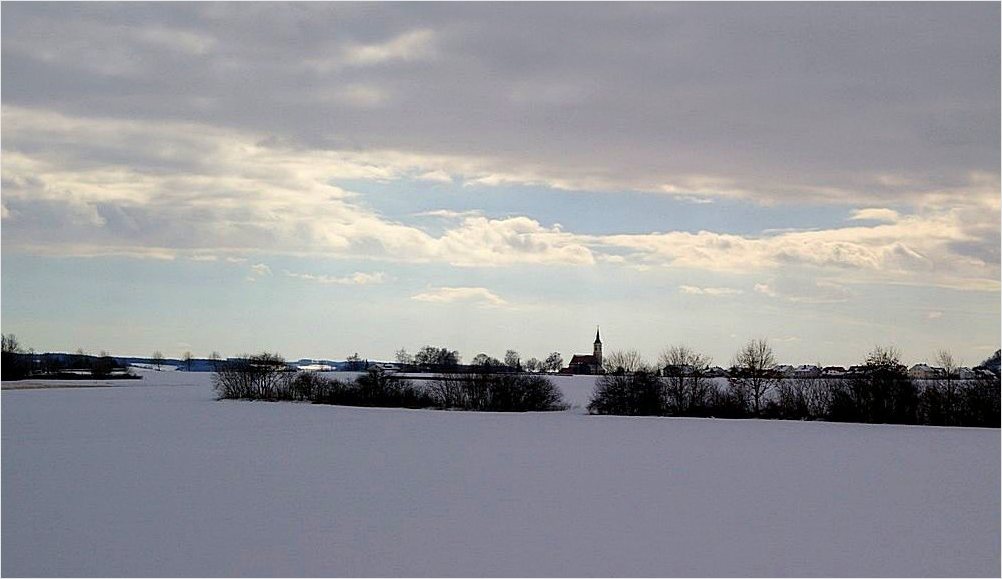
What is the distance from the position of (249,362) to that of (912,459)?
45302 millimetres

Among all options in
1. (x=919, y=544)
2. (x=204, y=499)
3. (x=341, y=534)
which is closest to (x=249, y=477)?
(x=204, y=499)

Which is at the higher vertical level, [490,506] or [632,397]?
[632,397]

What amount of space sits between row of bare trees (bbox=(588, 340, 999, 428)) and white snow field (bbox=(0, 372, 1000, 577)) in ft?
43.8

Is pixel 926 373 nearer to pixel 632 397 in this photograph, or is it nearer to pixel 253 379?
pixel 632 397

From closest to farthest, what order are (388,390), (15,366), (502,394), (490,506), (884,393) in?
(490,506)
(884,393)
(502,394)
(388,390)
(15,366)

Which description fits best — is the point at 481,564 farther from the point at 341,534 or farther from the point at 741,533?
the point at 741,533

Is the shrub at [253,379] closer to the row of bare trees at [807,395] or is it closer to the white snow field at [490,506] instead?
the row of bare trees at [807,395]

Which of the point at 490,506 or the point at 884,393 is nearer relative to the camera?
the point at 490,506

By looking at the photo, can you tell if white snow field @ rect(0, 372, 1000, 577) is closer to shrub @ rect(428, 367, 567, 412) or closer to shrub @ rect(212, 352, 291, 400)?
shrub @ rect(428, 367, 567, 412)

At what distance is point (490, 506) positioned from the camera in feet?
44.2

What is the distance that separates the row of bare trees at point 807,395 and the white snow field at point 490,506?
13338mm

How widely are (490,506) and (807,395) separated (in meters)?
30.5

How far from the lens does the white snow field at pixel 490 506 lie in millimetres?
10117

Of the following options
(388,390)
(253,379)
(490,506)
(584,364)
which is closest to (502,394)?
(388,390)
